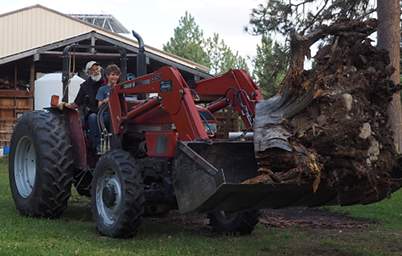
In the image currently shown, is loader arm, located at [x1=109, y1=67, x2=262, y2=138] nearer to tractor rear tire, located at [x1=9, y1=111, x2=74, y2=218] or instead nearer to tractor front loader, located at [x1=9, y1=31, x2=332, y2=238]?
tractor front loader, located at [x1=9, y1=31, x2=332, y2=238]

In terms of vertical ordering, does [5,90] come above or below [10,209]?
above

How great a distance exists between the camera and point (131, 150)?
8.89m

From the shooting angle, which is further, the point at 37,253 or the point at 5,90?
the point at 5,90

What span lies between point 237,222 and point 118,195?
1727 millimetres

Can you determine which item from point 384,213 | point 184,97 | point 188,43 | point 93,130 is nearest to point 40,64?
point 93,130

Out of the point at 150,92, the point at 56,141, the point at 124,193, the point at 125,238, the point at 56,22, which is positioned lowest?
the point at 125,238

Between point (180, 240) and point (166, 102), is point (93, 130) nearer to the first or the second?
point (166, 102)

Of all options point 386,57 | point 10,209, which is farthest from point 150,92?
point 10,209

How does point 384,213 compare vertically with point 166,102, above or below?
below

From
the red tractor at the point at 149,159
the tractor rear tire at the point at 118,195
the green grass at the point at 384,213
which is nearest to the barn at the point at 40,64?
the green grass at the point at 384,213

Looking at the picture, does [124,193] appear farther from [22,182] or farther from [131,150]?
[22,182]

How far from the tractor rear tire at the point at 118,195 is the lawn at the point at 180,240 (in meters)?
0.16

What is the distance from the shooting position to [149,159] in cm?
823

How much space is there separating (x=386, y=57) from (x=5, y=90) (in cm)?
2132
